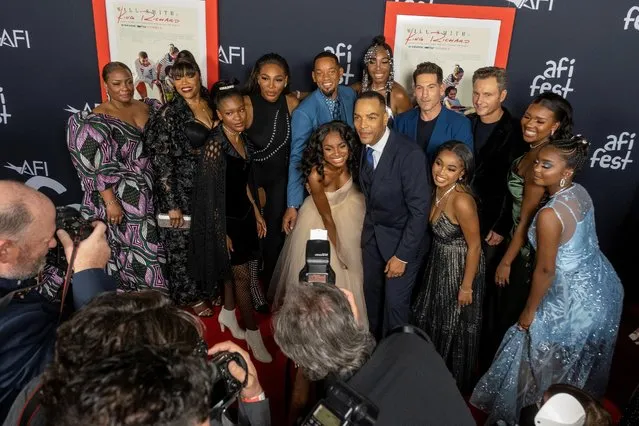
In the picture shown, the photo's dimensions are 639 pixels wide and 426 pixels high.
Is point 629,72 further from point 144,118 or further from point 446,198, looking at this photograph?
point 144,118

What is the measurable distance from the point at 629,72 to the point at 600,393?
1.95 m

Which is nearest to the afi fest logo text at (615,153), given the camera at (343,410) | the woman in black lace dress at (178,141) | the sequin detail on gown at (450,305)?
the sequin detail on gown at (450,305)

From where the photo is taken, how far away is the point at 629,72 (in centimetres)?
326

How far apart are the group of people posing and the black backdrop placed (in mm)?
421

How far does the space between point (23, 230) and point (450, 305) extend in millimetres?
1894

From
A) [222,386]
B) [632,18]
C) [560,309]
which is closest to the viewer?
[222,386]

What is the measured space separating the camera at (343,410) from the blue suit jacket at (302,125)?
5.98 feet

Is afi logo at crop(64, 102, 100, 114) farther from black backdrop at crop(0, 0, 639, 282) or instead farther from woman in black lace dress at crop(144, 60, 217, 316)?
woman in black lace dress at crop(144, 60, 217, 316)

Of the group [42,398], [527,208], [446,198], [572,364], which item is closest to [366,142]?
[446,198]

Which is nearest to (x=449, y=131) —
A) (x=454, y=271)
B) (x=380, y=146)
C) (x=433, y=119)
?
(x=433, y=119)

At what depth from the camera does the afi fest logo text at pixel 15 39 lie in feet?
11.3

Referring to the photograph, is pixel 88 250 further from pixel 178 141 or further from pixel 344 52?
pixel 344 52

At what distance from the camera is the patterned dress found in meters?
2.84

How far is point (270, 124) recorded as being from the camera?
2961 mm
